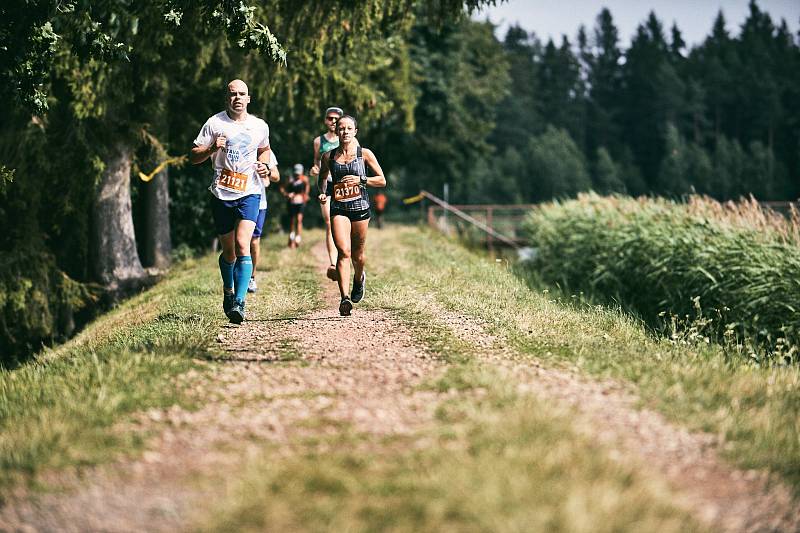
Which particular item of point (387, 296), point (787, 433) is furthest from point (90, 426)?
point (387, 296)

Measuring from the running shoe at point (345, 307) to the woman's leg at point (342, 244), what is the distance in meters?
0.08

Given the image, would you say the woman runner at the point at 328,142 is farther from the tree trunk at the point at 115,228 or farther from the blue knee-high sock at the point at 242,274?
the tree trunk at the point at 115,228

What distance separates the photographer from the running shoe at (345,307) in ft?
26.5

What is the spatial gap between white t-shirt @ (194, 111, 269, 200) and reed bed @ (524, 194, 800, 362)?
4.18 meters

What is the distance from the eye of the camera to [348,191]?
798cm

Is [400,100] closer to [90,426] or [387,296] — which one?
[387,296]

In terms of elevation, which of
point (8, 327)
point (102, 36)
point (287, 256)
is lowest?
point (8, 327)

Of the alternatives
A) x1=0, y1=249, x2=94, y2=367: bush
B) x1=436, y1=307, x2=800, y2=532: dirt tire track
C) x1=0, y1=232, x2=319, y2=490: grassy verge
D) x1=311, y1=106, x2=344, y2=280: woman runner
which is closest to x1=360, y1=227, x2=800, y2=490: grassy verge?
x1=436, y1=307, x2=800, y2=532: dirt tire track

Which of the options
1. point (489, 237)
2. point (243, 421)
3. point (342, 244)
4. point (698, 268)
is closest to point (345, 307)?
point (342, 244)

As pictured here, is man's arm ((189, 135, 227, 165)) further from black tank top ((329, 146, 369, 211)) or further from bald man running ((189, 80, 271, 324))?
black tank top ((329, 146, 369, 211))

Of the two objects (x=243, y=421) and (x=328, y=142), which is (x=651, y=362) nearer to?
(x=243, y=421)

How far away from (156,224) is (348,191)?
10.1m

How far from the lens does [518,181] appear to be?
252ft

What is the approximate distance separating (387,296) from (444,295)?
67 centimetres
